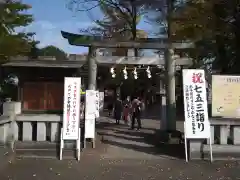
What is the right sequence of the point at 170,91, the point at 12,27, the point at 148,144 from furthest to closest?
the point at 12,27 < the point at 170,91 < the point at 148,144

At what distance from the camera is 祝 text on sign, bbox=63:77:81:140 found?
9.94 metres

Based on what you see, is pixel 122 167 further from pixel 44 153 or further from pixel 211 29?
pixel 211 29

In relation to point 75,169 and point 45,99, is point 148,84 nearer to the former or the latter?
point 45,99

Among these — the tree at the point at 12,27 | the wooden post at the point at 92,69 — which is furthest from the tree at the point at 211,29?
the tree at the point at 12,27

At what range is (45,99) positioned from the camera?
14188 mm

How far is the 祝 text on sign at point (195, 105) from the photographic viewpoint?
995 cm

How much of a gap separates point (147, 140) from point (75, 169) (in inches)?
203

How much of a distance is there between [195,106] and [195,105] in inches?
1.2

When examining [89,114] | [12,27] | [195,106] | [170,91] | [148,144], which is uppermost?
[12,27]

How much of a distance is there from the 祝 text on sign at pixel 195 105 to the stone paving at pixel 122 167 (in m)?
0.89

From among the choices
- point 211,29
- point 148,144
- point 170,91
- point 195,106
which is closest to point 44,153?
point 148,144

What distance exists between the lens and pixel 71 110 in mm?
10086

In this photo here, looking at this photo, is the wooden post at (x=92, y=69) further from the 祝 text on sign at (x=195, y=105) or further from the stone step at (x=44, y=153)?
the 祝 text on sign at (x=195, y=105)

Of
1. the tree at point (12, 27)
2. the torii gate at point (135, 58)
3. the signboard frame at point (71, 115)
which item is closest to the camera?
the signboard frame at point (71, 115)
